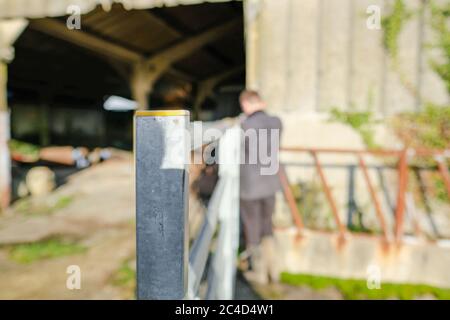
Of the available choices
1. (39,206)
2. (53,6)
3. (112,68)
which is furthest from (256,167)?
(112,68)

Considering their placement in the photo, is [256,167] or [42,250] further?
[42,250]

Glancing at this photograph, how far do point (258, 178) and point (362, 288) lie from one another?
1.57 m

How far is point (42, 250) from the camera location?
382 centimetres

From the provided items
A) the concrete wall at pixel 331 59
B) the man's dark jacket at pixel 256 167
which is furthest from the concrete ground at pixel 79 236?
the concrete wall at pixel 331 59

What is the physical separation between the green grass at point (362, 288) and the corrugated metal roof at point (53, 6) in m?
3.66

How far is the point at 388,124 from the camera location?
13.7ft

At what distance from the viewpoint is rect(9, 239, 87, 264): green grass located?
3654mm

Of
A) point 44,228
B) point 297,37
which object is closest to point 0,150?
point 44,228

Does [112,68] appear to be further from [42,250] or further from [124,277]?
[124,277]

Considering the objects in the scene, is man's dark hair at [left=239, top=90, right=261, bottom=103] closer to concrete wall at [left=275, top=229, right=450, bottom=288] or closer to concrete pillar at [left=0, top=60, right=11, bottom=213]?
concrete wall at [left=275, top=229, right=450, bottom=288]

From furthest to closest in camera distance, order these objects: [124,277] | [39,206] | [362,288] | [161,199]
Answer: [39,206]
[362,288]
[124,277]
[161,199]

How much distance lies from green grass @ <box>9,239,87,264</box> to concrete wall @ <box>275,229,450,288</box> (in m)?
2.42

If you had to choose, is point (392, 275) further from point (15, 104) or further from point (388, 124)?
point (15, 104)
